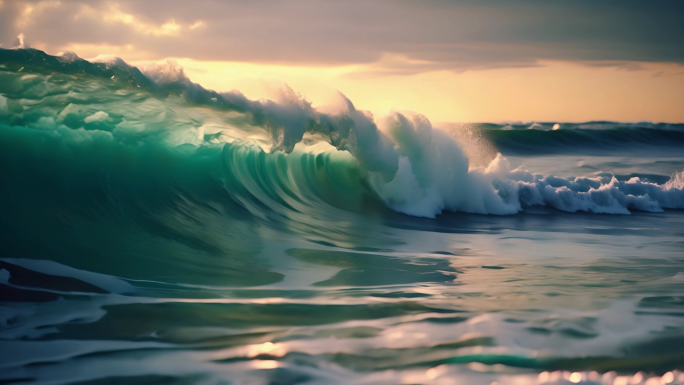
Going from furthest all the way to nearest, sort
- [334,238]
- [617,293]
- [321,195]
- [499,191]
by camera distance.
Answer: [499,191] → [321,195] → [334,238] → [617,293]

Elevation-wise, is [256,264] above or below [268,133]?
below

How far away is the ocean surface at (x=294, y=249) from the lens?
2629 mm

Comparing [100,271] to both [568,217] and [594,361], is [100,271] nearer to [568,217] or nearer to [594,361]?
[594,361]

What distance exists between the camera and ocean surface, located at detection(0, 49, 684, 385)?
2.63 metres

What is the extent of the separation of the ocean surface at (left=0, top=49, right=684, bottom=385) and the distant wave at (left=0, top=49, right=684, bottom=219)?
27mm

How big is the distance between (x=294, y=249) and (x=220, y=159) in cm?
292

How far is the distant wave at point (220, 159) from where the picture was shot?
5.50m

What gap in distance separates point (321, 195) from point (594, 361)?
594 cm

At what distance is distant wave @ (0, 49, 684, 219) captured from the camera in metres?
5.50

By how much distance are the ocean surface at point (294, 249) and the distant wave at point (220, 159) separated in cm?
3

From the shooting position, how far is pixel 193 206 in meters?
6.19

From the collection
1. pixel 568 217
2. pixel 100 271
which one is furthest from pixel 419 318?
pixel 568 217

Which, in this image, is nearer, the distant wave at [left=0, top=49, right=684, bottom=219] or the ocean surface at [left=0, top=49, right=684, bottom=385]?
the ocean surface at [left=0, top=49, right=684, bottom=385]

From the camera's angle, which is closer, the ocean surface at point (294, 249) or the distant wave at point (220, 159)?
the ocean surface at point (294, 249)
